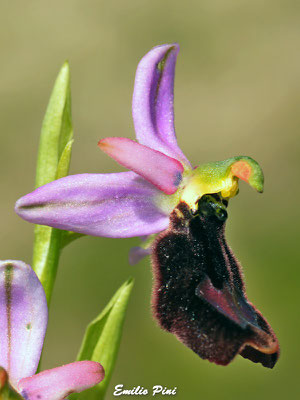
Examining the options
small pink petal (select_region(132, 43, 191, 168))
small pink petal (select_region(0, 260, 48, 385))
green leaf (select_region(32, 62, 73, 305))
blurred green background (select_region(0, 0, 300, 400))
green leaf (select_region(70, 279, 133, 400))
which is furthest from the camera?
blurred green background (select_region(0, 0, 300, 400))

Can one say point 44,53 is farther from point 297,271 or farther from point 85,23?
point 297,271

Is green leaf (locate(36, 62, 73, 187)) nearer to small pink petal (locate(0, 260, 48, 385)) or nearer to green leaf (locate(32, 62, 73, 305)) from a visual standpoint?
green leaf (locate(32, 62, 73, 305))

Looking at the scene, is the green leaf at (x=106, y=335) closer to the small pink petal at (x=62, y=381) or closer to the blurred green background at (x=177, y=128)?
the small pink petal at (x=62, y=381)

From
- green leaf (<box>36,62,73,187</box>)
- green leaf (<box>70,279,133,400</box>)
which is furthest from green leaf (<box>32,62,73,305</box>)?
green leaf (<box>70,279,133,400</box>)

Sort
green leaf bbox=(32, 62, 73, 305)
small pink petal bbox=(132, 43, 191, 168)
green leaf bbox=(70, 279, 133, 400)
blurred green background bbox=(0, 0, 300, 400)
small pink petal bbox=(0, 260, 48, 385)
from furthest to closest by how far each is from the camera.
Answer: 1. blurred green background bbox=(0, 0, 300, 400)
2. green leaf bbox=(70, 279, 133, 400)
3. green leaf bbox=(32, 62, 73, 305)
4. small pink petal bbox=(132, 43, 191, 168)
5. small pink petal bbox=(0, 260, 48, 385)

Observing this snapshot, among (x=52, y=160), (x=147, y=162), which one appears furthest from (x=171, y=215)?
(x=52, y=160)

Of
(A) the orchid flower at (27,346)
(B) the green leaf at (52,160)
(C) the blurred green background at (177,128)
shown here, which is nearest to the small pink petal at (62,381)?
(A) the orchid flower at (27,346)
